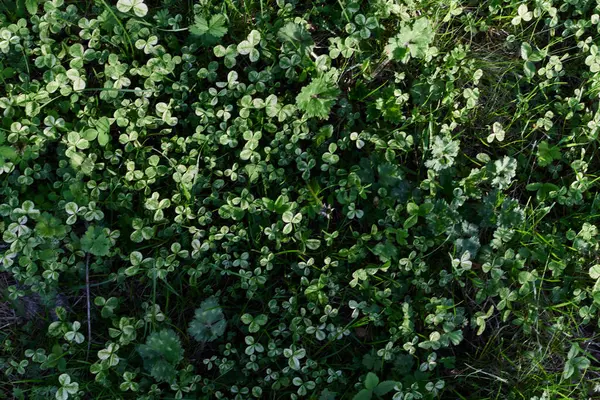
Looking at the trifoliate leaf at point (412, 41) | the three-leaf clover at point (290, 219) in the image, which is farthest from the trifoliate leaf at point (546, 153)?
the three-leaf clover at point (290, 219)

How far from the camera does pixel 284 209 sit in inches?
127

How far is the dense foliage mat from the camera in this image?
3146 millimetres

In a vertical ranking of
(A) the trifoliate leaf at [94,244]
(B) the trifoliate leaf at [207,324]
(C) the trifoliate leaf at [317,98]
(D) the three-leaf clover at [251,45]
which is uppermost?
(D) the three-leaf clover at [251,45]

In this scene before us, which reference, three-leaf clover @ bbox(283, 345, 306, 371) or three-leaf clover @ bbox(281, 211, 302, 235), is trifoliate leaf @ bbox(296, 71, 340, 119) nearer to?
three-leaf clover @ bbox(281, 211, 302, 235)

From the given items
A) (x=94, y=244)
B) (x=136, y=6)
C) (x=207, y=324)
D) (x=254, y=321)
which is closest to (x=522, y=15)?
(x=136, y=6)

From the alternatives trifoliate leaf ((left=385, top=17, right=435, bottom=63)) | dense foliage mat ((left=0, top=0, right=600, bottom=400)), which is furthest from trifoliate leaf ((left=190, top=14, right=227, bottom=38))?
trifoliate leaf ((left=385, top=17, right=435, bottom=63))

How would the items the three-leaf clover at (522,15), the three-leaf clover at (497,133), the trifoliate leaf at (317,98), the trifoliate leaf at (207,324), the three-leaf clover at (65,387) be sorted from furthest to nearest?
the three-leaf clover at (522,15) → the three-leaf clover at (497,133) → the trifoliate leaf at (317,98) → the trifoliate leaf at (207,324) → the three-leaf clover at (65,387)

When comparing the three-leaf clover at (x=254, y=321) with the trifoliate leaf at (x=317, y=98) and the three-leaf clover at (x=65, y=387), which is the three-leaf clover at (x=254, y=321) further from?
the trifoliate leaf at (x=317, y=98)

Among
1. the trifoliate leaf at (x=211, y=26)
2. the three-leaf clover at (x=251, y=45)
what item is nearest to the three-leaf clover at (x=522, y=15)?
the three-leaf clover at (x=251, y=45)

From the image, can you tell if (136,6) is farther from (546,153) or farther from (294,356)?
(546,153)

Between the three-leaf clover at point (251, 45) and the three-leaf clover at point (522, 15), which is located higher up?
the three-leaf clover at point (251, 45)

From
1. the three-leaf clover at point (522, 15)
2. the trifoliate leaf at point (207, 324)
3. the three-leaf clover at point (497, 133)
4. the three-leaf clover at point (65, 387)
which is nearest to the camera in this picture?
the three-leaf clover at point (65, 387)

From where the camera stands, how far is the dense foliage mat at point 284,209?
315 cm

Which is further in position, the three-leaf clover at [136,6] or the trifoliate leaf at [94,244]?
the three-leaf clover at [136,6]
